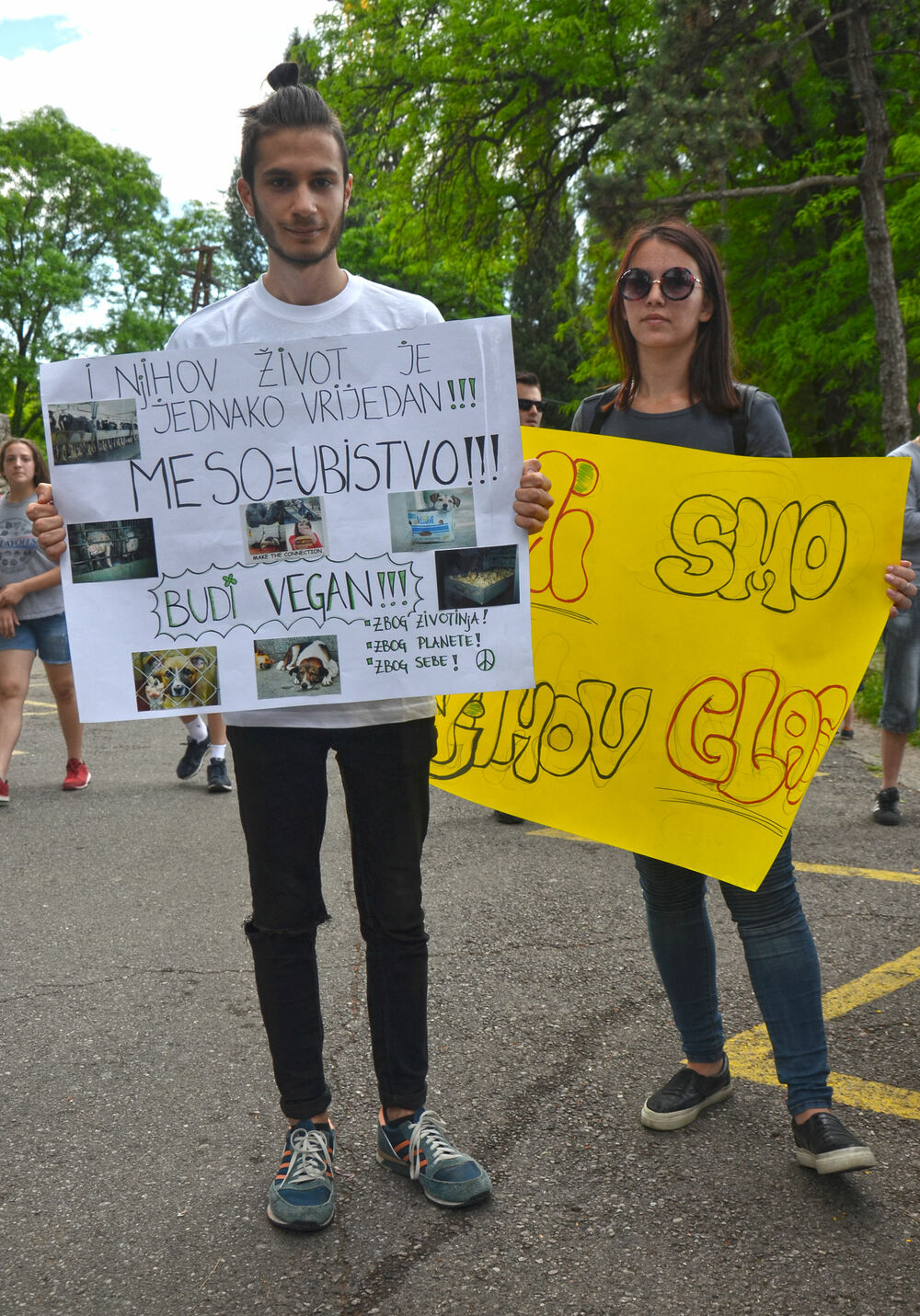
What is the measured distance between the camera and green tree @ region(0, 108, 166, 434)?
33.9 m

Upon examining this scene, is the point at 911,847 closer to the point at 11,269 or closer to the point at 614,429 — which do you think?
the point at 614,429

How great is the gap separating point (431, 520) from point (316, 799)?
0.63 meters

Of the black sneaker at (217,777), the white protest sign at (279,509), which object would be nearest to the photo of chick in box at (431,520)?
the white protest sign at (279,509)

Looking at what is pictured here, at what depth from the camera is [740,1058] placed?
3.17 meters

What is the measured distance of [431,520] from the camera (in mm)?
2467

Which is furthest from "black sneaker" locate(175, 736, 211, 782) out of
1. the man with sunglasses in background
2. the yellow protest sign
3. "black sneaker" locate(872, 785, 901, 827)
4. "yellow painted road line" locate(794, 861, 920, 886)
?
the yellow protest sign

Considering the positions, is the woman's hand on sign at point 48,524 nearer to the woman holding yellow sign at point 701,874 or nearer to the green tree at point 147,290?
the woman holding yellow sign at point 701,874

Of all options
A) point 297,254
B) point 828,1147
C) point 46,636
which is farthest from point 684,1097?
point 46,636

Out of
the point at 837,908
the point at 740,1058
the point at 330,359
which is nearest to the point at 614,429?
the point at 330,359

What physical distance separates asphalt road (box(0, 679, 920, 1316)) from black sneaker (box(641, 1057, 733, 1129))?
3 cm

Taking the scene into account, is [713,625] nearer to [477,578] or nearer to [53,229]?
[477,578]

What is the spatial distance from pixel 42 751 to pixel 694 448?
Result: 707cm

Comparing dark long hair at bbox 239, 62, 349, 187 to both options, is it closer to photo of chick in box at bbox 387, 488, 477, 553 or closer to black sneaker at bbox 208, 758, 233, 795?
photo of chick in box at bbox 387, 488, 477, 553

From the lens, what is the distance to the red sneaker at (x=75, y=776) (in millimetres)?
7172
